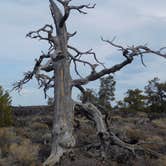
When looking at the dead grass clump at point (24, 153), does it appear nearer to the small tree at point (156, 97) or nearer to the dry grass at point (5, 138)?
the dry grass at point (5, 138)

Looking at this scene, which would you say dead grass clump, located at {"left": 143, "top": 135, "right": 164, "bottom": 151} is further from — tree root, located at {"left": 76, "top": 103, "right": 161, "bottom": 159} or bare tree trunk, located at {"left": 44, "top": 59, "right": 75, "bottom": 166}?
bare tree trunk, located at {"left": 44, "top": 59, "right": 75, "bottom": 166}

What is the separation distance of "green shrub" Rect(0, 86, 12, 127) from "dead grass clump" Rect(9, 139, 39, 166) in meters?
4.32

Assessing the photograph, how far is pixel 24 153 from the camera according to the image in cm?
1883

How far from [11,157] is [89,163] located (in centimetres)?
254

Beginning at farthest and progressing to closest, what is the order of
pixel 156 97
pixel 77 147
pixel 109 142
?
pixel 156 97
pixel 77 147
pixel 109 142

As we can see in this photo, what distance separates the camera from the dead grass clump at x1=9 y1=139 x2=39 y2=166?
1823 centimetres

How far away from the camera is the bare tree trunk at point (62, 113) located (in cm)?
1952

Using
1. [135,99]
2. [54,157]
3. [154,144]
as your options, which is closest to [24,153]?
[54,157]

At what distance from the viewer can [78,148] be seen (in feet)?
66.2

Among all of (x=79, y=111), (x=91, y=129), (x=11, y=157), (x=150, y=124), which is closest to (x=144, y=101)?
(x=150, y=124)

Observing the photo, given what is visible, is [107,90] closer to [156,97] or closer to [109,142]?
[156,97]

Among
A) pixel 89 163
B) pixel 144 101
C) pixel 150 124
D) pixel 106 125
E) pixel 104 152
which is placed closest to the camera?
pixel 89 163

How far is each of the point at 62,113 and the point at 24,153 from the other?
203 cm

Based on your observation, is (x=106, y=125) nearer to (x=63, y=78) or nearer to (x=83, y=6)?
(x=63, y=78)
